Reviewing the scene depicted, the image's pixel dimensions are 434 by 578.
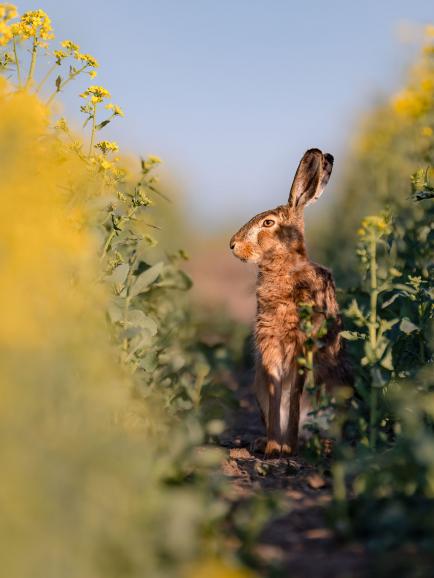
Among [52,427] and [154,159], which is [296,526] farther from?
[154,159]

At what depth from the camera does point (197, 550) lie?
2703 millimetres

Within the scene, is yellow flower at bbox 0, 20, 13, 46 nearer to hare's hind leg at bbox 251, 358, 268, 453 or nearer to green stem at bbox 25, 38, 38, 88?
green stem at bbox 25, 38, 38, 88

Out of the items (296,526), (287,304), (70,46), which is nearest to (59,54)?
(70,46)

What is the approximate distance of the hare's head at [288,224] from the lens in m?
6.66

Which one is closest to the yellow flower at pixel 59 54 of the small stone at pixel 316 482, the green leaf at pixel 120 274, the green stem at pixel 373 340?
the green leaf at pixel 120 274

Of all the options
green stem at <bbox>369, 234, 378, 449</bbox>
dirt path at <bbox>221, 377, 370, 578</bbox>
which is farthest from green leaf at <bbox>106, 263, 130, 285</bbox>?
green stem at <bbox>369, 234, 378, 449</bbox>

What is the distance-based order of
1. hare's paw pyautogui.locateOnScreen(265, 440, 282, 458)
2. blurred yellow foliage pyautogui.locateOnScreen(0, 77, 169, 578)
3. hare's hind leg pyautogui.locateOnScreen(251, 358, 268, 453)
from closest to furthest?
1. blurred yellow foliage pyautogui.locateOnScreen(0, 77, 169, 578)
2. hare's paw pyautogui.locateOnScreen(265, 440, 282, 458)
3. hare's hind leg pyautogui.locateOnScreen(251, 358, 268, 453)

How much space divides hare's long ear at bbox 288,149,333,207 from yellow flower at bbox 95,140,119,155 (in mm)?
2075

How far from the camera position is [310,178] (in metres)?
6.73

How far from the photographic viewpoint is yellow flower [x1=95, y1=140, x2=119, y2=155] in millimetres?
4918

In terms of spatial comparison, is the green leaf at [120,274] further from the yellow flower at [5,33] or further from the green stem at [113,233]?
the yellow flower at [5,33]

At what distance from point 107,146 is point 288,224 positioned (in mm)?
2234

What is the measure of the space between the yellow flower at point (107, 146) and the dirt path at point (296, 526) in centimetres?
194

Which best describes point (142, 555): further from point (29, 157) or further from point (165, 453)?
point (29, 157)
